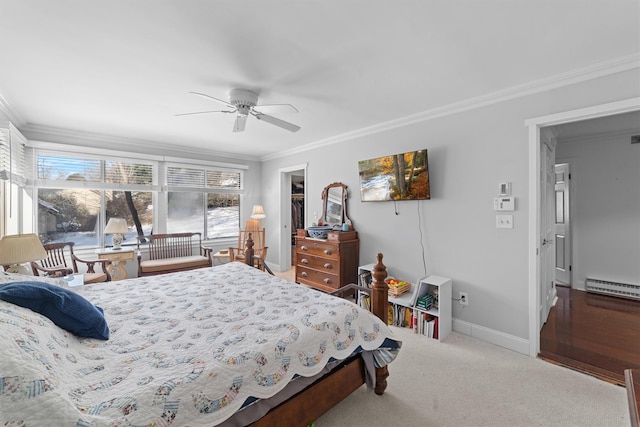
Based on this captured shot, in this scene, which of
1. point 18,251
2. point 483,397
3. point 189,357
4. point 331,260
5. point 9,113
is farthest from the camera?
point 331,260

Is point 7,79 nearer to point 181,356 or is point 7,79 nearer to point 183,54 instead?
point 183,54

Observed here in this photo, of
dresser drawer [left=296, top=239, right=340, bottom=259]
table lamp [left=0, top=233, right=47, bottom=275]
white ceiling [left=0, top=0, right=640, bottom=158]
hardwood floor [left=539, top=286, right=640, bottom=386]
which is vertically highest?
white ceiling [left=0, top=0, right=640, bottom=158]

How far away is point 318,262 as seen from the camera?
4.18 meters

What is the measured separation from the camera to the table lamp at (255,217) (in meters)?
5.47

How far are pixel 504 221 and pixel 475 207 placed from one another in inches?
12.0

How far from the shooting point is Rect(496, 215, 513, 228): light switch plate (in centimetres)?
267

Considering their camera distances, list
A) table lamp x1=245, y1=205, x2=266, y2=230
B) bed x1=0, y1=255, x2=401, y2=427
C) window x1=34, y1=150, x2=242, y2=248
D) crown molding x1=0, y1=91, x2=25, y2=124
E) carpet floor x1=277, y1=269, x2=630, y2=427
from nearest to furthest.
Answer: bed x1=0, y1=255, x2=401, y2=427 → carpet floor x1=277, y1=269, x2=630, y2=427 → crown molding x1=0, y1=91, x2=25, y2=124 → window x1=34, y1=150, x2=242, y2=248 → table lamp x1=245, y1=205, x2=266, y2=230

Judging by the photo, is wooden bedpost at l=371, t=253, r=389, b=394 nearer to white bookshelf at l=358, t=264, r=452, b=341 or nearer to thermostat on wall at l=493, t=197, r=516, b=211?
white bookshelf at l=358, t=264, r=452, b=341

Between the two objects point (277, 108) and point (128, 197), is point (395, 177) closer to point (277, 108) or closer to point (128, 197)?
point (277, 108)

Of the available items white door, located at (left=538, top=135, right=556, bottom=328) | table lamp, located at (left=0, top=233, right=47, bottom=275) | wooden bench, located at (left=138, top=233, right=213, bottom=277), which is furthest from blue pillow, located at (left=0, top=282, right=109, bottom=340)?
white door, located at (left=538, top=135, right=556, bottom=328)

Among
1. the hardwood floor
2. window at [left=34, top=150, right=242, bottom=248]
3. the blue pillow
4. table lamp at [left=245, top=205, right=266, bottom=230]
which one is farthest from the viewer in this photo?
table lamp at [left=245, top=205, right=266, bottom=230]

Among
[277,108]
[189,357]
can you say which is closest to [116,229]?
[277,108]

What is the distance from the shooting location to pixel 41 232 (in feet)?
12.9

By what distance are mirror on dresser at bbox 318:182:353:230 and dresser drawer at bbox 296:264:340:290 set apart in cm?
76
